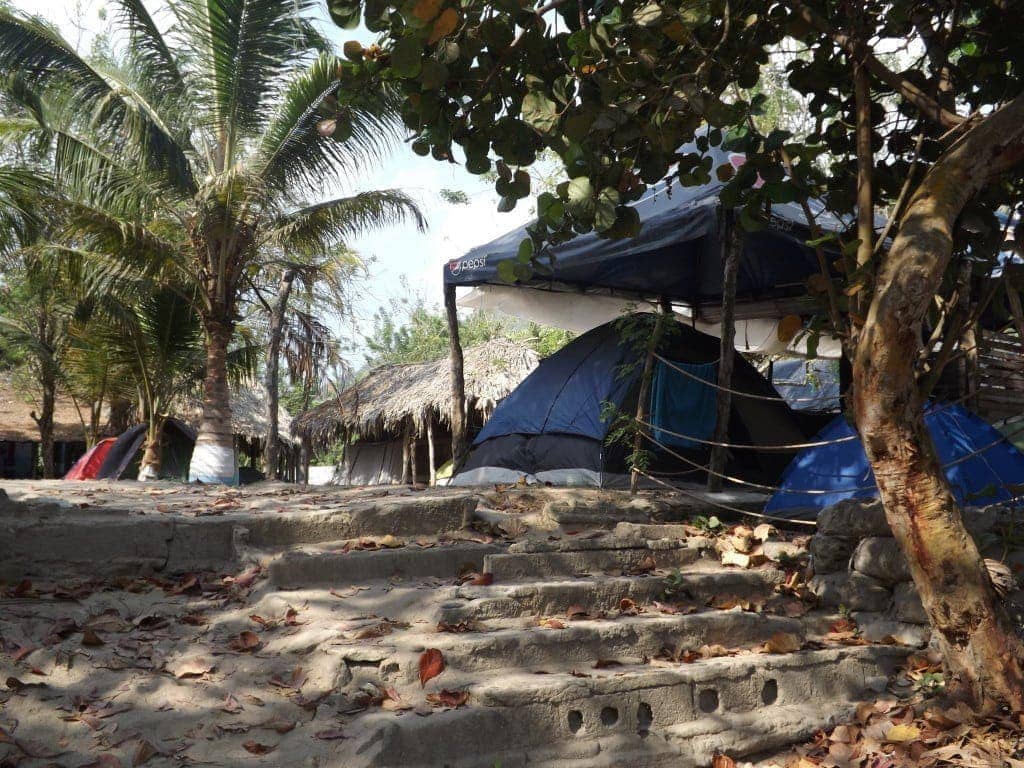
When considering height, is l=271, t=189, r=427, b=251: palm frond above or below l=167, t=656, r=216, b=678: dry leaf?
above

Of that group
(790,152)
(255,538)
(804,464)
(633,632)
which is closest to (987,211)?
(790,152)

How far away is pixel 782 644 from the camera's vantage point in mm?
3869

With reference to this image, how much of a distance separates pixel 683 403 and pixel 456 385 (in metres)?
2.25

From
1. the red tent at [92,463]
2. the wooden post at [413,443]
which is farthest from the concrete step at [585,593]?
the red tent at [92,463]

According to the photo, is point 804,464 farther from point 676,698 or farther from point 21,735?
point 21,735

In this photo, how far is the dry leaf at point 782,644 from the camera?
386 centimetres

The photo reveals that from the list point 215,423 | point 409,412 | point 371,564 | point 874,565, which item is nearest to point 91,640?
point 371,564

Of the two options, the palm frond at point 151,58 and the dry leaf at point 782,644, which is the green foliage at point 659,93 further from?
the palm frond at point 151,58

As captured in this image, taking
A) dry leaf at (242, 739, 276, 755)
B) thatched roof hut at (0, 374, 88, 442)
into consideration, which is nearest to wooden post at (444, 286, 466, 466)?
dry leaf at (242, 739, 276, 755)

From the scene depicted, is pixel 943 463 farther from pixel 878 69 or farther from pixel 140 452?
pixel 140 452

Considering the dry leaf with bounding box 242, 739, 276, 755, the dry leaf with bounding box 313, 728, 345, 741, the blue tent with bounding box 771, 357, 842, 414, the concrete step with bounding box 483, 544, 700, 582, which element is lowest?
the dry leaf with bounding box 242, 739, 276, 755

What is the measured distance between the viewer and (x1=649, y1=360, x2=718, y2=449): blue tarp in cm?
736

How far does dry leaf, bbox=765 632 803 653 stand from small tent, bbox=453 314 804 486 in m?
3.12

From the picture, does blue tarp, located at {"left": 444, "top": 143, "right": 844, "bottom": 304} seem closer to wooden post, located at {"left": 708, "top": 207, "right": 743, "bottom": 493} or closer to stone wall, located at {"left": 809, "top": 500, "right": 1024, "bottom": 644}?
wooden post, located at {"left": 708, "top": 207, "right": 743, "bottom": 493}
